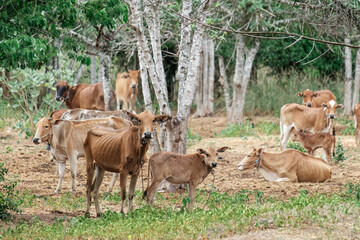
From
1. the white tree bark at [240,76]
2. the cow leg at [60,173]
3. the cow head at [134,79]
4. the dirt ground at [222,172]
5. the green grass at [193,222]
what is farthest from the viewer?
the white tree bark at [240,76]

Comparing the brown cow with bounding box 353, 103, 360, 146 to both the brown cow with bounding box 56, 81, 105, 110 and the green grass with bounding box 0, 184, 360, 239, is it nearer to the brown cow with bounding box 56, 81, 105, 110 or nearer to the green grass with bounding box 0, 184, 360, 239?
the brown cow with bounding box 56, 81, 105, 110

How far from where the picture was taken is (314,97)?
19.7m

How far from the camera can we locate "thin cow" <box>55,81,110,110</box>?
59.6ft

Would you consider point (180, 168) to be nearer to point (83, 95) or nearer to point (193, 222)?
point (193, 222)

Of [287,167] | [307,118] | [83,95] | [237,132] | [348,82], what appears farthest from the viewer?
[348,82]

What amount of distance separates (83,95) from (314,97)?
7087 mm

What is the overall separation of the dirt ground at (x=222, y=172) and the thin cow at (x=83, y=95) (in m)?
1.68

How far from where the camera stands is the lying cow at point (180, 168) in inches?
355

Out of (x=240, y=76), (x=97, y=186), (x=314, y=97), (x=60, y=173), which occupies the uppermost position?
(x=240, y=76)

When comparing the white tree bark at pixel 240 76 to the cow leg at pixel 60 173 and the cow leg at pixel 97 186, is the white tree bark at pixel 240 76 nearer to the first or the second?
the cow leg at pixel 60 173

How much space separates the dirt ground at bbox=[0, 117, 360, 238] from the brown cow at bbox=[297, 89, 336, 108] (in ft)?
4.76

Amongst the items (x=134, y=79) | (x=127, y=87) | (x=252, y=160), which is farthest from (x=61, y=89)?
(x=252, y=160)

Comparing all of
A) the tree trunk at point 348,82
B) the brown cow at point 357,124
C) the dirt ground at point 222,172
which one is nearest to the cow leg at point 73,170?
the dirt ground at point 222,172

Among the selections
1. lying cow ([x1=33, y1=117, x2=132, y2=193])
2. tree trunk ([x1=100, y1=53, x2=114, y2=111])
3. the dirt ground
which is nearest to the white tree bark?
the dirt ground
